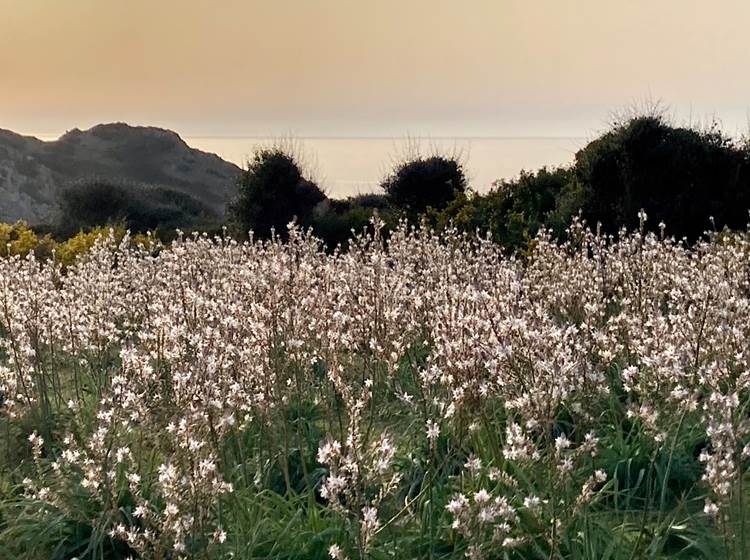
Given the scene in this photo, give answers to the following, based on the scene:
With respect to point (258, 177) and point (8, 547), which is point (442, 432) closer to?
point (8, 547)

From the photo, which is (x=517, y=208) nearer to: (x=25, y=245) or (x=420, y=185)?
(x=420, y=185)

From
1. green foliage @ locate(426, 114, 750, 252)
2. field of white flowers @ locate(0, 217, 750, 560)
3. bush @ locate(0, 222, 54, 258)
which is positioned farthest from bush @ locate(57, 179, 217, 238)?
field of white flowers @ locate(0, 217, 750, 560)

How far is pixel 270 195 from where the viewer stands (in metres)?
20.0

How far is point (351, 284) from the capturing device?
6.33 meters

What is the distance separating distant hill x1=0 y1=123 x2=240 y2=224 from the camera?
5269 cm

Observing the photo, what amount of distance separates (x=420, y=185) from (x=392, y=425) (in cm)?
1529

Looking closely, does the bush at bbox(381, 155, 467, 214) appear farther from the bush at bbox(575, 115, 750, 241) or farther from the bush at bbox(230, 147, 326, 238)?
the bush at bbox(575, 115, 750, 241)

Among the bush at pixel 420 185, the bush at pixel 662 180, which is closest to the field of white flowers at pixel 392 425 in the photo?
the bush at pixel 662 180

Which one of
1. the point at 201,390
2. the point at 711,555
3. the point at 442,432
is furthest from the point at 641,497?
the point at 201,390

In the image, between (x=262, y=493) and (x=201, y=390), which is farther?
(x=262, y=493)

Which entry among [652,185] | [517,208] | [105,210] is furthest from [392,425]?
[105,210]

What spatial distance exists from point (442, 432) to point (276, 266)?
4.98 feet

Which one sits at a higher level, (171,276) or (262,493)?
(171,276)

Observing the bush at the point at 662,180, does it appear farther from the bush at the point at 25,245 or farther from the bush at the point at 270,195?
the bush at the point at 25,245
